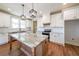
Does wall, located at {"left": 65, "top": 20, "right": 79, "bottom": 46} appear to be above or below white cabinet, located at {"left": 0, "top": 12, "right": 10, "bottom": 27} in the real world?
below

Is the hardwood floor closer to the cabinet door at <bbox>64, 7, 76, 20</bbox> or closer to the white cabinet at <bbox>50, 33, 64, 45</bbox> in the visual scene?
the white cabinet at <bbox>50, 33, 64, 45</bbox>

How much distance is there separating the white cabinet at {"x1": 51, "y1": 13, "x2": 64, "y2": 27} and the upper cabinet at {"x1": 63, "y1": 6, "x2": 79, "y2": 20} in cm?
10

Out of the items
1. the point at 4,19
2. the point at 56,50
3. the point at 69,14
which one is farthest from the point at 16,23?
the point at 69,14

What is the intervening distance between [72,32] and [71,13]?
1.36 ft

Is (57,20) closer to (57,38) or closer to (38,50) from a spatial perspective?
(57,38)

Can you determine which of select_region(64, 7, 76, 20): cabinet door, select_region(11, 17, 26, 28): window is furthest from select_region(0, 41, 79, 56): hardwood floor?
select_region(64, 7, 76, 20): cabinet door

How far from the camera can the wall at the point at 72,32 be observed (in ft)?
4.78

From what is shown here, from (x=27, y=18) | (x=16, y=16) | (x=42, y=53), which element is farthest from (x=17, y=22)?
(x=42, y=53)

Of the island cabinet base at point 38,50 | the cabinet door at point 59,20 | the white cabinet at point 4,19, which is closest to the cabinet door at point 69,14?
the cabinet door at point 59,20

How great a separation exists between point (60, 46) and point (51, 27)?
0.54m

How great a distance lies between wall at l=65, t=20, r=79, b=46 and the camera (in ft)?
4.78

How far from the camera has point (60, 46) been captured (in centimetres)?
150

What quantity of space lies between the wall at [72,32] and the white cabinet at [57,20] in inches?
5.0

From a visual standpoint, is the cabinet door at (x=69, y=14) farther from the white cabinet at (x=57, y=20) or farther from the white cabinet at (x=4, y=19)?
the white cabinet at (x=4, y=19)
